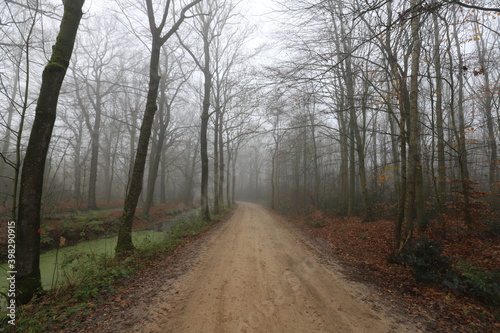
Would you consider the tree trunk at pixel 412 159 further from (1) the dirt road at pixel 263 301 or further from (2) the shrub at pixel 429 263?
(1) the dirt road at pixel 263 301

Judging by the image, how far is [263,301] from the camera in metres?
3.91

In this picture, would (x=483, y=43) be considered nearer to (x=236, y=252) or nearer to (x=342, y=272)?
(x=342, y=272)

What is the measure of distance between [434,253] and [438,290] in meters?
0.92

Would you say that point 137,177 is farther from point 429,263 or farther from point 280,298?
point 429,263

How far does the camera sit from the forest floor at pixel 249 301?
10.7 ft

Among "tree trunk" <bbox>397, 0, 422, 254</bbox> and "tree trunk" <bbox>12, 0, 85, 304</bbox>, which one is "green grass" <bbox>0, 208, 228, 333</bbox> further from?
"tree trunk" <bbox>397, 0, 422, 254</bbox>

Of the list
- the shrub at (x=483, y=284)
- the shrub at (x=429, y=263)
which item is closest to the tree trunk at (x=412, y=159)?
the shrub at (x=429, y=263)

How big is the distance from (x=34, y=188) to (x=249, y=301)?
4.30 meters

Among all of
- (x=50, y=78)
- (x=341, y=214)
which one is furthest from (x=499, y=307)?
(x=341, y=214)

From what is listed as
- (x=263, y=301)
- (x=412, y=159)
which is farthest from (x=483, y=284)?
(x=263, y=301)

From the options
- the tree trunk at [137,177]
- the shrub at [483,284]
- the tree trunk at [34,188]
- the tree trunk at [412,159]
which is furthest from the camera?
the tree trunk at [137,177]

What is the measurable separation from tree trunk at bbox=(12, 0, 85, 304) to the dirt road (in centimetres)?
230

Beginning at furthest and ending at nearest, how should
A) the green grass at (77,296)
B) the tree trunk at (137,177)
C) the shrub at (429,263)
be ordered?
the tree trunk at (137,177) → the shrub at (429,263) → the green grass at (77,296)

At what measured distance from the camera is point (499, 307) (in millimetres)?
3748
